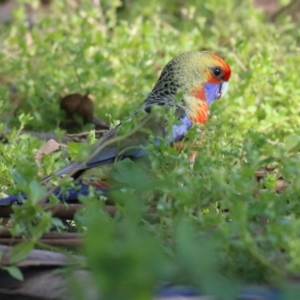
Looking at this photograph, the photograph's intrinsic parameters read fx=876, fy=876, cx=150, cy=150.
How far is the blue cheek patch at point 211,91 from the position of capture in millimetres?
3168

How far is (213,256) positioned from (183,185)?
25.6 inches

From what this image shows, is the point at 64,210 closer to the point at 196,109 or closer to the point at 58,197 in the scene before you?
the point at 58,197

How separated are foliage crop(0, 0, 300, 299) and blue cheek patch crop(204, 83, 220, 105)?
0.13 metres

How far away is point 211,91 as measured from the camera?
126 inches

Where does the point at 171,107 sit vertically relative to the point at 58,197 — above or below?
above

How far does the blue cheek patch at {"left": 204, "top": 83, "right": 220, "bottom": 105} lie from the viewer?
3.17 metres

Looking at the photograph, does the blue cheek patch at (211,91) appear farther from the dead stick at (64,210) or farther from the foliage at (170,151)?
the dead stick at (64,210)

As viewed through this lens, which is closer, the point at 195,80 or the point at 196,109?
the point at 196,109

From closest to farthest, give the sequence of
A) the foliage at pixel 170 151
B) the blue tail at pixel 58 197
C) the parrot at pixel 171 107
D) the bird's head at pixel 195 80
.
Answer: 1. the foliage at pixel 170 151
2. the blue tail at pixel 58 197
3. the parrot at pixel 171 107
4. the bird's head at pixel 195 80

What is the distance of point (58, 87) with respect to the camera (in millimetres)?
4000

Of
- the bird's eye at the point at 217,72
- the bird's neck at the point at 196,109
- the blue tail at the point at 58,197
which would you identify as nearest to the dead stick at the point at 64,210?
the blue tail at the point at 58,197

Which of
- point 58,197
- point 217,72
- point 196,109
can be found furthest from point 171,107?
point 217,72

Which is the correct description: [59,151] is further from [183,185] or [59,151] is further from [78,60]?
[78,60]

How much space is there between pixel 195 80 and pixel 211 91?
0.08 metres
